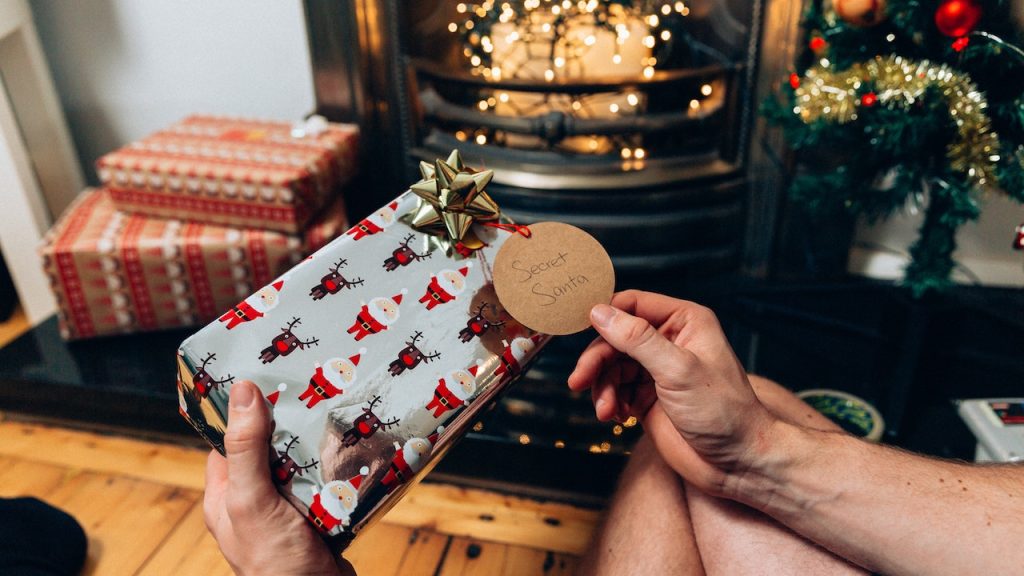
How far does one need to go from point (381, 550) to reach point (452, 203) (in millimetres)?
634

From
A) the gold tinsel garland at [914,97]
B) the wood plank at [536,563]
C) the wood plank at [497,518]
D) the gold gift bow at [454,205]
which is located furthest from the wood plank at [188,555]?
the gold tinsel garland at [914,97]

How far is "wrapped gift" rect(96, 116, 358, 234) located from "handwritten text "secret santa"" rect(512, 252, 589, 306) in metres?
0.79

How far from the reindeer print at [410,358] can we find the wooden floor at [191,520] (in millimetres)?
505

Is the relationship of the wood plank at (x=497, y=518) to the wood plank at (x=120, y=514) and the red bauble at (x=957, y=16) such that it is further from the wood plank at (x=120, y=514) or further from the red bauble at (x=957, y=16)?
the red bauble at (x=957, y=16)

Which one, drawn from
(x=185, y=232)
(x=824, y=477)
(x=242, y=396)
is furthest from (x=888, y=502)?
(x=185, y=232)

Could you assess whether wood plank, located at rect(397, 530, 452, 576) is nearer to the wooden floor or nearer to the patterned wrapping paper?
the wooden floor

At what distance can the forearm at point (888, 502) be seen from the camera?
1.94 ft

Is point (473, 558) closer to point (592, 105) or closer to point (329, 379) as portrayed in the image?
point (329, 379)

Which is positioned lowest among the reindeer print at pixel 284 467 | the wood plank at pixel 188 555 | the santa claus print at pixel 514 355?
the wood plank at pixel 188 555

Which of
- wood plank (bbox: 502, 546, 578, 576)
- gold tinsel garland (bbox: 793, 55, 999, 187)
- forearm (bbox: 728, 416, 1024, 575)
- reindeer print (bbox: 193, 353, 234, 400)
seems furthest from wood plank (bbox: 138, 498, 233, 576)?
gold tinsel garland (bbox: 793, 55, 999, 187)

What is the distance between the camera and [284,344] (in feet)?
2.14

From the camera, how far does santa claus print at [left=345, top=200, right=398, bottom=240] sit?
718mm

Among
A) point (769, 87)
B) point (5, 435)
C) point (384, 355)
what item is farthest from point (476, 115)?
point (5, 435)

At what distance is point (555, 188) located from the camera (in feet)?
4.59
